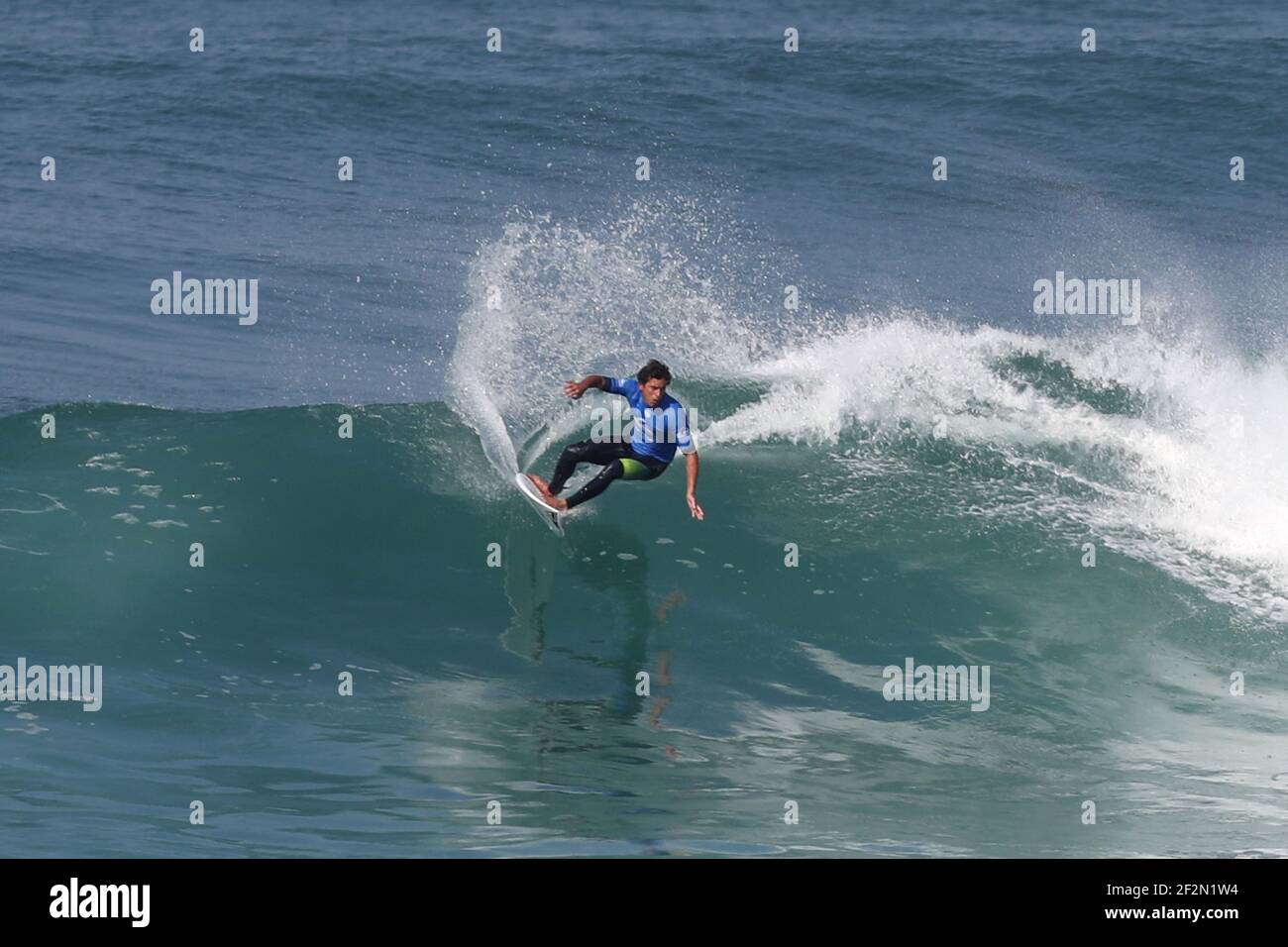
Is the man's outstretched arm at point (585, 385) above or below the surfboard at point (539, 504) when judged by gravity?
above

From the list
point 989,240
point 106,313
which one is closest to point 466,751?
point 106,313

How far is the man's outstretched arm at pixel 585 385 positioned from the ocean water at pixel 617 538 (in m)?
1.73

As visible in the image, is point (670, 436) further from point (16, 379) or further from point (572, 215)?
point (572, 215)

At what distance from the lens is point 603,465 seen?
13438mm

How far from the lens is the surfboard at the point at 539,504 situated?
1345cm

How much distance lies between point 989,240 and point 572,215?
758 cm
